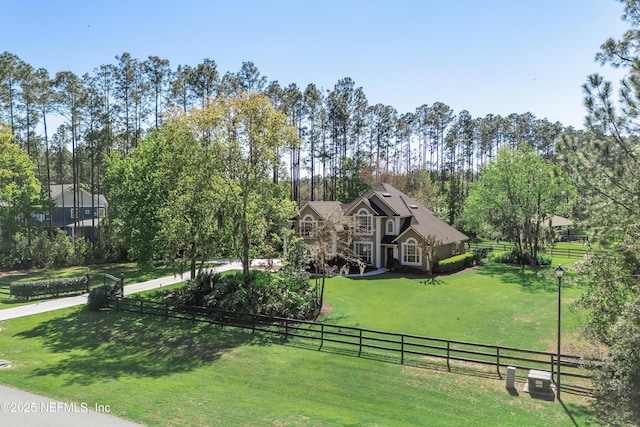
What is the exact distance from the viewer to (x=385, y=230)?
38.7m

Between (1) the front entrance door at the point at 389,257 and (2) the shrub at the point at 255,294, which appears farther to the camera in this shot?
(1) the front entrance door at the point at 389,257

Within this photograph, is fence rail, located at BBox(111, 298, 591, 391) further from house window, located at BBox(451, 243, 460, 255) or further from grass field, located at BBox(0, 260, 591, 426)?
house window, located at BBox(451, 243, 460, 255)

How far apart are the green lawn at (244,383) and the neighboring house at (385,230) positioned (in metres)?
18.8

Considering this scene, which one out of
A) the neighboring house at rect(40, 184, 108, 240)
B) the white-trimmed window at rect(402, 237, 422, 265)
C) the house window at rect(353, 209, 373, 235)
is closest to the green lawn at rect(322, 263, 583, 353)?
the white-trimmed window at rect(402, 237, 422, 265)

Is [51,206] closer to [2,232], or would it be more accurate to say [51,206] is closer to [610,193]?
[2,232]

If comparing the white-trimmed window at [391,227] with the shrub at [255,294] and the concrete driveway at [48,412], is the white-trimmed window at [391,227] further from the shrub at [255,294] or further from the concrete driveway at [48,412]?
the concrete driveway at [48,412]

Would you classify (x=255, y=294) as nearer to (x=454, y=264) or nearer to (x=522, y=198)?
(x=454, y=264)

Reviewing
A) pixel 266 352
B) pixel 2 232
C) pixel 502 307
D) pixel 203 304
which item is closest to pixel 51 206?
pixel 2 232

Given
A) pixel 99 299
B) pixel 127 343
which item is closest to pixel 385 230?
pixel 99 299

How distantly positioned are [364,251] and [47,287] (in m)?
24.8

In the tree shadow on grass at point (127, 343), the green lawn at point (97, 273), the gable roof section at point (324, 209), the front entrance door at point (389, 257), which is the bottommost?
the tree shadow on grass at point (127, 343)

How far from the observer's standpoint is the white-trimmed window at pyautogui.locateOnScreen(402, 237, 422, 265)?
36.3 meters

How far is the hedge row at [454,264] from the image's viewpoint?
35.3m

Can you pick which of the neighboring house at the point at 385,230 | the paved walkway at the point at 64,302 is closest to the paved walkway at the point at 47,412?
the paved walkway at the point at 64,302
